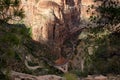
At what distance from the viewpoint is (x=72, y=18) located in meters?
46.4

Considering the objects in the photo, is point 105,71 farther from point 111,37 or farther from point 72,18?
point 72,18

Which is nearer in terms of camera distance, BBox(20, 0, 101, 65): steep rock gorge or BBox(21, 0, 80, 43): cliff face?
BBox(20, 0, 101, 65): steep rock gorge

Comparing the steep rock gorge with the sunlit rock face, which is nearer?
the steep rock gorge

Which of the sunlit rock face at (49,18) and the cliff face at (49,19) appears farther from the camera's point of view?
the sunlit rock face at (49,18)

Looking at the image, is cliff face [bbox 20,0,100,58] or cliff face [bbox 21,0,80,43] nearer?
cliff face [bbox 20,0,100,58]

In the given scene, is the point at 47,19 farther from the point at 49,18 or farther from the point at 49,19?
the point at 49,18

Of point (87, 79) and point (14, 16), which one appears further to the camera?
point (87, 79)

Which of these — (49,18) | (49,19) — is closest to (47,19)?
(49,19)

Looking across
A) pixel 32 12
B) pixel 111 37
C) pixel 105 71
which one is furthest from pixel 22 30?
pixel 32 12

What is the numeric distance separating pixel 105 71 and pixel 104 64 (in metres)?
0.76

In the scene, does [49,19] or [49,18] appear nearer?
[49,19]

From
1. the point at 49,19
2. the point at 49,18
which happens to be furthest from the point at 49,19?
the point at 49,18

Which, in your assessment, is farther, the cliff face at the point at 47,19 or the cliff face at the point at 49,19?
the cliff face at the point at 47,19

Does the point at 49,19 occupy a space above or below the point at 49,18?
below
